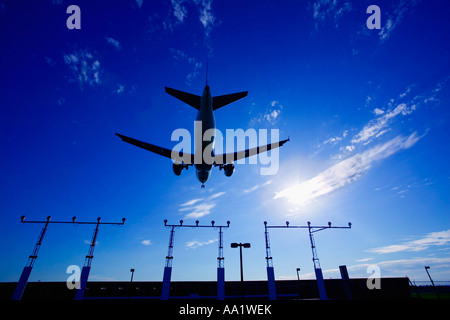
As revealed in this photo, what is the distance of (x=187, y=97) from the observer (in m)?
25.6

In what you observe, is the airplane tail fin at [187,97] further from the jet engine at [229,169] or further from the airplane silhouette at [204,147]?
the jet engine at [229,169]

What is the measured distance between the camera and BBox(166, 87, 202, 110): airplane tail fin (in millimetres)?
24539

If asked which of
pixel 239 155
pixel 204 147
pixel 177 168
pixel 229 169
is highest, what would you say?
pixel 239 155

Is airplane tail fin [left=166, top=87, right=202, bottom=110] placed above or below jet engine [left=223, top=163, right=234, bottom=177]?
above

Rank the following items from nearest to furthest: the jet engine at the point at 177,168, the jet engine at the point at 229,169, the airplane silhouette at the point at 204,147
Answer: the airplane silhouette at the point at 204,147 → the jet engine at the point at 177,168 → the jet engine at the point at 229,169

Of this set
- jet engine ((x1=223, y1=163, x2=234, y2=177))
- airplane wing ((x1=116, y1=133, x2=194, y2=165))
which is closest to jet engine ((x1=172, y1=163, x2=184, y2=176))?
airplane wing ((x1=116, y1=133, x2=194, y2=165))

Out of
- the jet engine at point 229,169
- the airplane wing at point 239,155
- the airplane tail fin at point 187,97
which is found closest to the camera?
the airplane wing at point 239,155

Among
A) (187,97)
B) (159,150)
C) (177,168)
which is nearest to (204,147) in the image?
(159,150)

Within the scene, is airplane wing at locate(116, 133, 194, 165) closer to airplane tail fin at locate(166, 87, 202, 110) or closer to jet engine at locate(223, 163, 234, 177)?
jet engine at locate(223, 163, 234, 177)

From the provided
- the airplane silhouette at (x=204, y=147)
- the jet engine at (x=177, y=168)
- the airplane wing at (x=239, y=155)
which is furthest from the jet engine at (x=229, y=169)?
the jet engine at (x=177, y=168)

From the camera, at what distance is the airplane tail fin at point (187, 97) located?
80.5ft

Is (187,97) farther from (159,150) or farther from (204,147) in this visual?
(159,150)

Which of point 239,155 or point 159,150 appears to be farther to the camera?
point 239,155
